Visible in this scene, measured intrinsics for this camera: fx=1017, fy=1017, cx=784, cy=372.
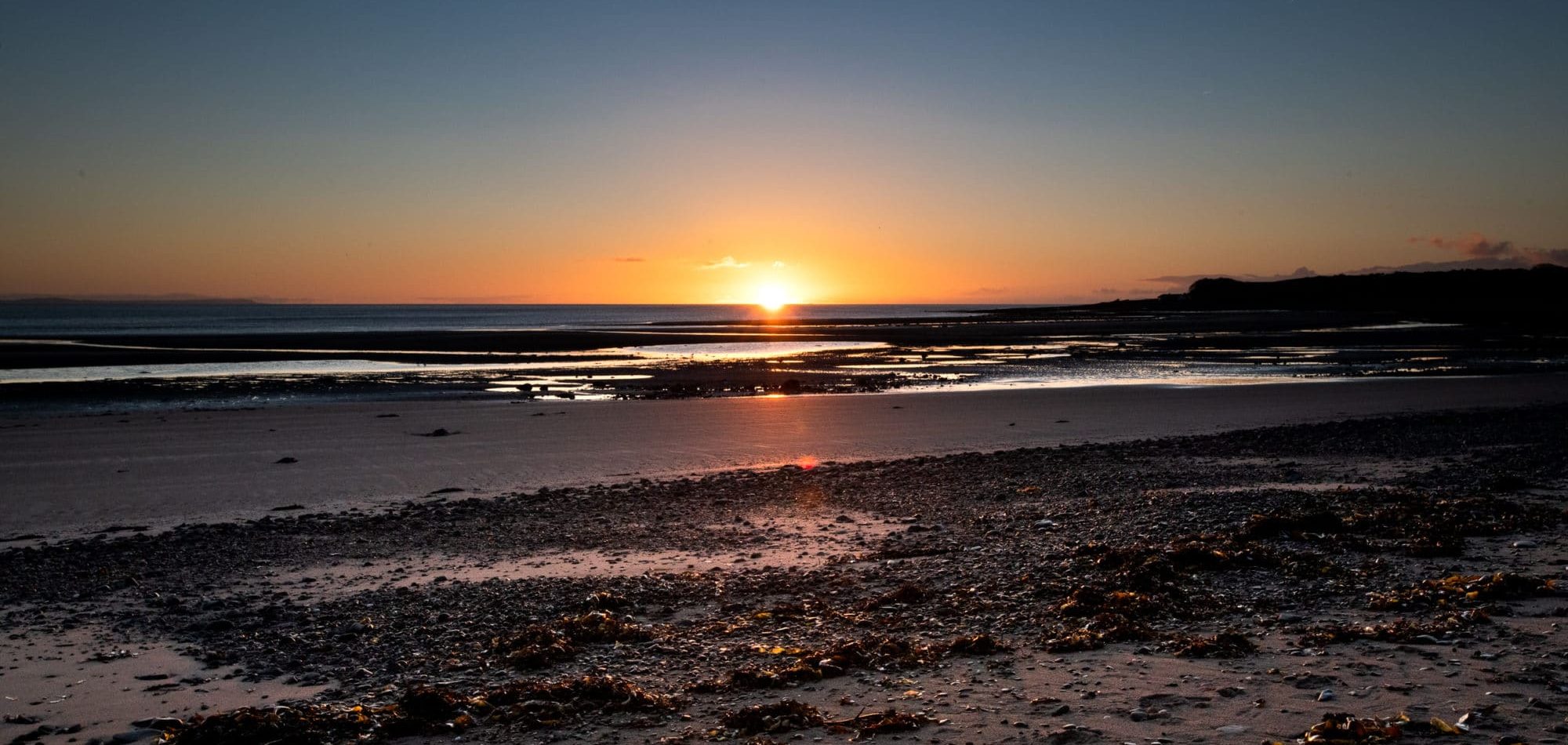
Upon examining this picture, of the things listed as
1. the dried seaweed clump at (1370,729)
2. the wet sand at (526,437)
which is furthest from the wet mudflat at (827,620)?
the wet sand at (526,437)

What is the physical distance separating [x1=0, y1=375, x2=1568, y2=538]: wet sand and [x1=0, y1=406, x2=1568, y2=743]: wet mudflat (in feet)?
7.01

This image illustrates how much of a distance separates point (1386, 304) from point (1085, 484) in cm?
13504

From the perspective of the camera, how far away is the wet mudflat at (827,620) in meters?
5.79

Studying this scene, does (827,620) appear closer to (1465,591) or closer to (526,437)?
(1465,591)

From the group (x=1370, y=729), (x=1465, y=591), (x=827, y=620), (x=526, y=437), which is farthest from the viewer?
(x=526, y=437)

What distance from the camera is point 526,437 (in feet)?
65.6

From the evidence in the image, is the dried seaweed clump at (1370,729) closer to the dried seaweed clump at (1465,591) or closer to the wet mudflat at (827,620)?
the wet mudflat at (827,620)

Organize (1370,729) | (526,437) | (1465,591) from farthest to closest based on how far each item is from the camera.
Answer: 1. (526,437)
2. (1465,591)
3. (1370,729)

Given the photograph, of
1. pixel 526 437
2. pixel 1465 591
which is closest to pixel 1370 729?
pixel 1465 591

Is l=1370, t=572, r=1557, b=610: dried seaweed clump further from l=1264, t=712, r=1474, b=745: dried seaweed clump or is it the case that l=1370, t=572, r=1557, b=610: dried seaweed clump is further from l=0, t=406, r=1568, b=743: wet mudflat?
l=1264, t=712, r=1474, b=745: dried seaweed clump

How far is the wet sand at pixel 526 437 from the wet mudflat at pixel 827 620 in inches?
84.1

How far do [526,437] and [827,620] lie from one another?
43.7ft

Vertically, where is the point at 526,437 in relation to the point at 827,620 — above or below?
above

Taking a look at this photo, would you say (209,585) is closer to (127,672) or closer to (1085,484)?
(127,672)
